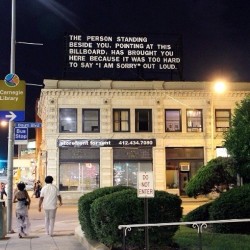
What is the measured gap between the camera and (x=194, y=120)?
38969 mm

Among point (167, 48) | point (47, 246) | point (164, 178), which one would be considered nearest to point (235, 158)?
point (47, 246)

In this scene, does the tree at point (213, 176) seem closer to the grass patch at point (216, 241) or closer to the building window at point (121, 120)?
the grass patch at point (216, 241)

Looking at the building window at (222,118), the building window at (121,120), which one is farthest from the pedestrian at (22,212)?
the building window at (222,118)

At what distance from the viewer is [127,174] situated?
3791cm

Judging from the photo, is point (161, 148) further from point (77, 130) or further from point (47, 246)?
point (47, 246)

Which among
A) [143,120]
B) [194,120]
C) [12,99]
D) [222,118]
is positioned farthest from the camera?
[222,118]

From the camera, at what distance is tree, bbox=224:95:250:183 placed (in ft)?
50.4

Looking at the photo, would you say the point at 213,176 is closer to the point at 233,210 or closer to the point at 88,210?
the point at 233,210

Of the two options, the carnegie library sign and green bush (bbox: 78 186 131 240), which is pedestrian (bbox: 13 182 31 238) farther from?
the carnegie library sign

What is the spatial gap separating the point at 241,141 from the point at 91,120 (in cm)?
2318

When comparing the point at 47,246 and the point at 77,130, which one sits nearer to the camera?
the point at 47,246

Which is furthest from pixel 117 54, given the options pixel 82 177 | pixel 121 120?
pixel 82 177

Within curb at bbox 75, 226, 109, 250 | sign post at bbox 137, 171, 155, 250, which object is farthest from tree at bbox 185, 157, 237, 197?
sign post at bbox 137, 171, 155, 250

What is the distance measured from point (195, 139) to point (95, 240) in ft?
89.4
